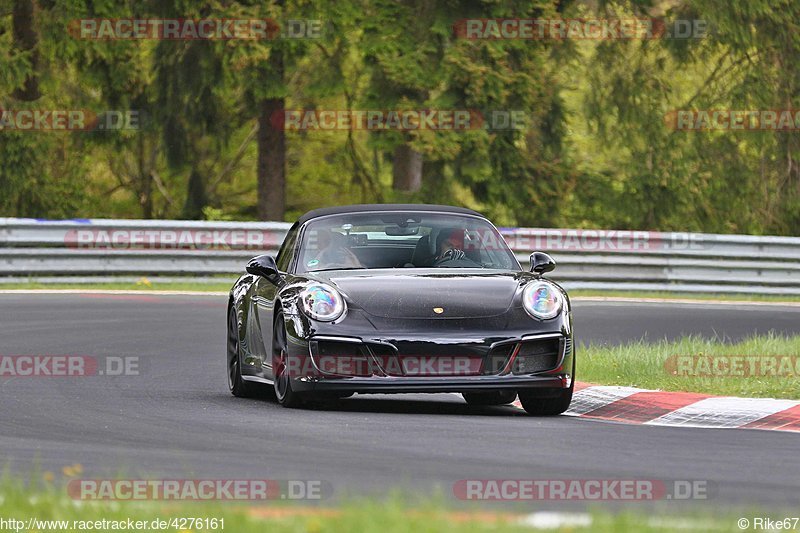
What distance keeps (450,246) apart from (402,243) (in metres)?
0.32

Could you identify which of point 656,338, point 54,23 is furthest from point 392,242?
point 54,23

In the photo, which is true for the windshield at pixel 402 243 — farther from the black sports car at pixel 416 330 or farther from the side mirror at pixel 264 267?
the side mirror at pixel 264 267

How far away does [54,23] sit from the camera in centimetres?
3067

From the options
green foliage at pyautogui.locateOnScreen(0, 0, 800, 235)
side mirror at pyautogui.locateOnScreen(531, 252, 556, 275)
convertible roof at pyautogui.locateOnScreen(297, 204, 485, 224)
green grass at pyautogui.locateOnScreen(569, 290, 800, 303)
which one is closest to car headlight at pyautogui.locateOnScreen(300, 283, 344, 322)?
convertible roof at pyautogui.locateOnScreen(297, 204, 485, 224)

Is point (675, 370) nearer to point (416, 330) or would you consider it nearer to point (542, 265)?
point (542, 265)

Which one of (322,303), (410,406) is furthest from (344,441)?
(410,406)

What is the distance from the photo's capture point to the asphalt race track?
24.5ft

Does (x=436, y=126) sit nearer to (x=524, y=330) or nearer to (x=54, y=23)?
(x=54, y=23)

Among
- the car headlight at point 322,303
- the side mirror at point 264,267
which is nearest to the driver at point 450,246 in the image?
the side mirror at point 264,267

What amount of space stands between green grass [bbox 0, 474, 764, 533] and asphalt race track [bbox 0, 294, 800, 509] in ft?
1.45

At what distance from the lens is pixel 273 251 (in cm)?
2405

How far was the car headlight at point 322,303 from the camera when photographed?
10.3m

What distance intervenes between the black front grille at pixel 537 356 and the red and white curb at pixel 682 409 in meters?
0.58

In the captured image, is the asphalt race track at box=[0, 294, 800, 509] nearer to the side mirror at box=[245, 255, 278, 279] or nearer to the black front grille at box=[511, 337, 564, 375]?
the black front grille at box=[511, 337, 564, 375]
